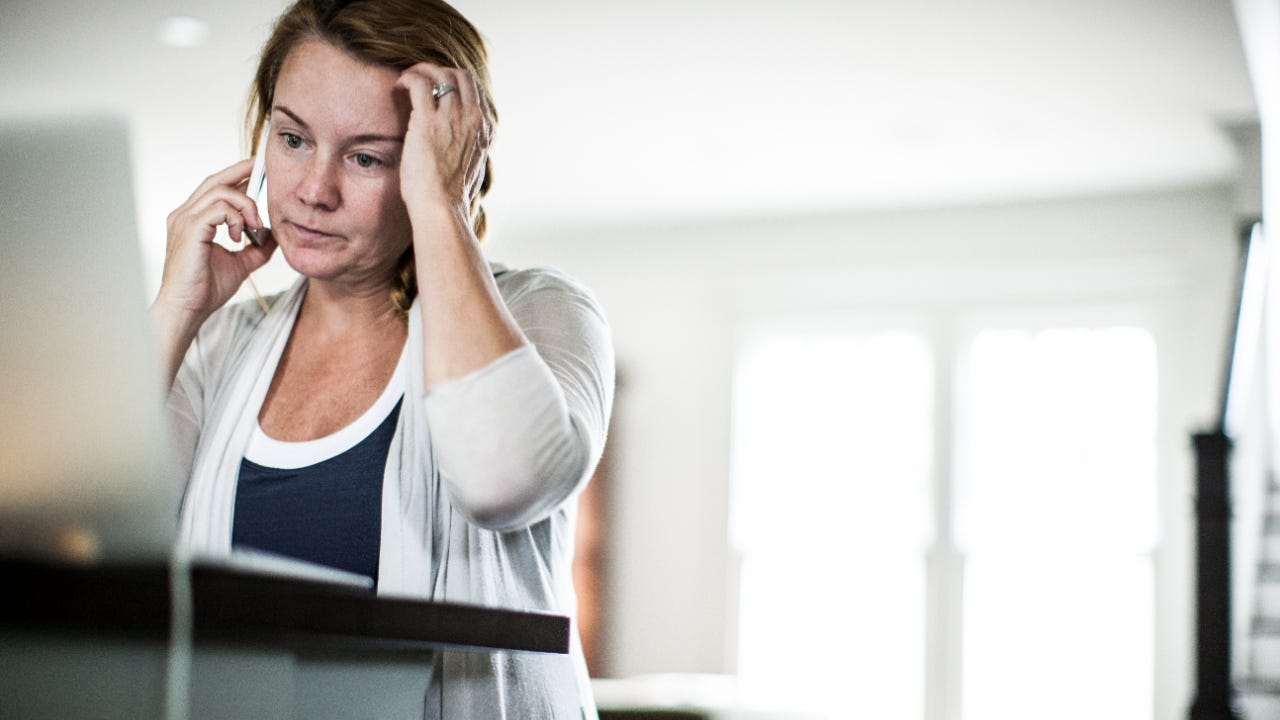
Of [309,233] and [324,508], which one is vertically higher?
[309,233]

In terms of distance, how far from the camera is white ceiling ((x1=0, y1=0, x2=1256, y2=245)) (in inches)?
173

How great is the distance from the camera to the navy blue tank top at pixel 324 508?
113 cm

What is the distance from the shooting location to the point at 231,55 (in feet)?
11.3

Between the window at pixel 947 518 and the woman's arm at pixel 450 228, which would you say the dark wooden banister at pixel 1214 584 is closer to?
the window at pixel 947 518

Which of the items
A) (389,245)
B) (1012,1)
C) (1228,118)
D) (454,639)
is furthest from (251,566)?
(1228,118)

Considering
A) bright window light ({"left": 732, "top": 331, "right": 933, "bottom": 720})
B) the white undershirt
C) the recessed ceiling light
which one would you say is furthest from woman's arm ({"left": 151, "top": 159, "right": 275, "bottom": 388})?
bright window light ({"left": 732, "top": 331, "right": 933, "bottom": 720})

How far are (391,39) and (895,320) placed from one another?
18.1 feet

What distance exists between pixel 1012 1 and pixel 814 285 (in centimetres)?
253

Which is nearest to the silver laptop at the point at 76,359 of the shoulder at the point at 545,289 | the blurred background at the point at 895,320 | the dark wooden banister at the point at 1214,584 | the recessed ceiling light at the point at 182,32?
the shoulder at the point at 545,289

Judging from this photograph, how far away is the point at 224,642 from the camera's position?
0.66 m

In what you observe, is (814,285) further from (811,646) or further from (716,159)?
(811,646)

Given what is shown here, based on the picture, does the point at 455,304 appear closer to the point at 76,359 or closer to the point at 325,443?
the point at 325,443

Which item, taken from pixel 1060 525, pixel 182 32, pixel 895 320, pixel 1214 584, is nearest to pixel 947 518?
pixel 1060 525

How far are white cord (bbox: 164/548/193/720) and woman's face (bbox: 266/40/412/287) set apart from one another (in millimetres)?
739
